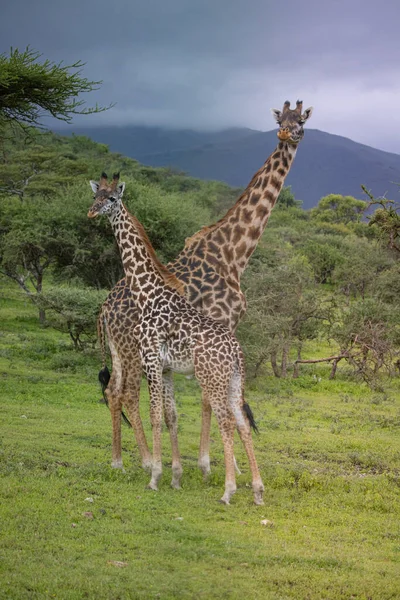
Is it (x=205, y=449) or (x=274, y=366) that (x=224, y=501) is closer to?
(x=205, y=449)

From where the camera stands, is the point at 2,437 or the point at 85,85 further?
the point at 85,85

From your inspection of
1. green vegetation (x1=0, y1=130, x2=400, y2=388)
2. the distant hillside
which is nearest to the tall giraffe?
green vegetation (x1=0, y1=130, x2=400, y2=388)

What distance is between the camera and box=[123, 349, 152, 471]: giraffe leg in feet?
29.8

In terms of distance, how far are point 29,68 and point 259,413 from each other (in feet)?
24.3

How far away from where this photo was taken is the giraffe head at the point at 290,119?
9273 millimetres

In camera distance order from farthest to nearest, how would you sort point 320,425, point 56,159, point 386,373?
point 56,159, point 386,373, point 320,425

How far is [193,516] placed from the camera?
289 inches

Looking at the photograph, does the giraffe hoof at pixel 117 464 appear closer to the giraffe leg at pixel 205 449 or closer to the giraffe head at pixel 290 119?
the giraffe leg at pixel 205 449

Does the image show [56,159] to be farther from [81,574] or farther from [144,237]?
[81,574]

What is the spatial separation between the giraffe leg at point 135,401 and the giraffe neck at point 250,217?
1.57 m

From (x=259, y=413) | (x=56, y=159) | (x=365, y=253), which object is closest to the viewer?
(x=259, y=413)

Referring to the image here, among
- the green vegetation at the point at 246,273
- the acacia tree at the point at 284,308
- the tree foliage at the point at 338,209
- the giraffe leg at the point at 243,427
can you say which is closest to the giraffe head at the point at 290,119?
the green vegetation at the point at 246,273

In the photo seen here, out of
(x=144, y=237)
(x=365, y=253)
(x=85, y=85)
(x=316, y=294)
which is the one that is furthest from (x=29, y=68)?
(x=365, y=253)

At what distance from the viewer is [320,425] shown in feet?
43.1
